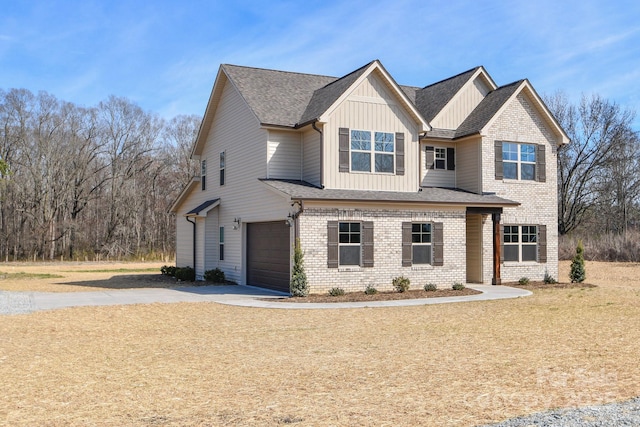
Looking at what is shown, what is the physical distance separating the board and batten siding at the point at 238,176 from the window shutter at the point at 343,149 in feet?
6.64

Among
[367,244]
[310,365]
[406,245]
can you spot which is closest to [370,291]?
[367,244]

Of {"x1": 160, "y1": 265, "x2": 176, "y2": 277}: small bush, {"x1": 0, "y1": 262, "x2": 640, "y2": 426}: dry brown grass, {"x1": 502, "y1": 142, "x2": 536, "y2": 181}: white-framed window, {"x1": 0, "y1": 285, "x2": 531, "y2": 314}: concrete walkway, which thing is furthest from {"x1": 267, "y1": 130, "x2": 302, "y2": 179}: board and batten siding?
{"x1": 160, "y1": 265, "x2": 176, "y2": 277}: small bush

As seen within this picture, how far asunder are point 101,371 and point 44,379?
790mm

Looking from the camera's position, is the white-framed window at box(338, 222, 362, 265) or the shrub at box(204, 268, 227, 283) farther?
the shrub at box(204, 268, 227, 283)

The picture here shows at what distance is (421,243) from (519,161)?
6249 mm

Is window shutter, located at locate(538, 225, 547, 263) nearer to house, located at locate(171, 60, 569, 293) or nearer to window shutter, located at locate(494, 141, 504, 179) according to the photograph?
house, located at locate(171, 60, 569, 293)

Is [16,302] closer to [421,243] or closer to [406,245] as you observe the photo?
[406,245]

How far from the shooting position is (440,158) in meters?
24.5

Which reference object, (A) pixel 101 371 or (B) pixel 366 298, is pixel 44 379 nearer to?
(A) pixel 101 371

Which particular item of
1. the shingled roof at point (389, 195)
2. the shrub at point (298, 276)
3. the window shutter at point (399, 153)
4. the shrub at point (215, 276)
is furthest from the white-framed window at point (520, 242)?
the shrub at point (215, 276)

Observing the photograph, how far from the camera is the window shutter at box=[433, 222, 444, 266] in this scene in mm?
21234

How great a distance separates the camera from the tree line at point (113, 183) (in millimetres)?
49406

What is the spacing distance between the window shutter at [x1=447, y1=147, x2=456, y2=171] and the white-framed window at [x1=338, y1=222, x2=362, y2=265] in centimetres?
640

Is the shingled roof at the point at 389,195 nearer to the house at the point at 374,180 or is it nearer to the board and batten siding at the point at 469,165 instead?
the house at the point at 374,180
